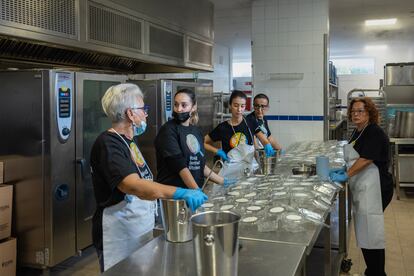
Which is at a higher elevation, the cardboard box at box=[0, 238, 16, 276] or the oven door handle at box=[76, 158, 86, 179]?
the oven door handle at box=[76, 158, 86, 179]

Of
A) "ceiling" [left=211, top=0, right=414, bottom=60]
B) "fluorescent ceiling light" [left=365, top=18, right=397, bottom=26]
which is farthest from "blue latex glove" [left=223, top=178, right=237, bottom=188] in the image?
"fluorescent ceiling light" [left=365, top=18, right=397, bottom=26]

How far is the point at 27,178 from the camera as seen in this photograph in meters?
2.89

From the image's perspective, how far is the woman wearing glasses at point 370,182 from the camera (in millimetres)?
2676

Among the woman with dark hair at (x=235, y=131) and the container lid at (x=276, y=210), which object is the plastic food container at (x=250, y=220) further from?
the woman with dark hair at (x=235, y=131)

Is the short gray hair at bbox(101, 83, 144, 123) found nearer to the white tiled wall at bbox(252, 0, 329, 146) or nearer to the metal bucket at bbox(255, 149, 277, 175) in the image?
the metal bucket at bbox(255, 149, 277, 175)

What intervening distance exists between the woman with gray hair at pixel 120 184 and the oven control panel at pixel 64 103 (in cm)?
120

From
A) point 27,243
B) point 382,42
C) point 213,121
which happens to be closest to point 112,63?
point 213,121

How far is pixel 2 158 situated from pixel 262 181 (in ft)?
6.31

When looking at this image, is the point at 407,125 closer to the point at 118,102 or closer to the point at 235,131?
the point at 235,131

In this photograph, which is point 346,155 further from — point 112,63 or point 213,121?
point 112,63

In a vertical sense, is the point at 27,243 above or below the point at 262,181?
below

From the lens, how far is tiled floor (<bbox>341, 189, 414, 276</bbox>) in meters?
3.17

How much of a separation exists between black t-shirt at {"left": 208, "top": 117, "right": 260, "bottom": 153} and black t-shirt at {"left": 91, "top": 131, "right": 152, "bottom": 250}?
4.84ft

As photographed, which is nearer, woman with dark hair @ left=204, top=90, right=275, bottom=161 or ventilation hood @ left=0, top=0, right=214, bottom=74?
ventilation hood @ left=0, top=0, right=214, bottom=74
